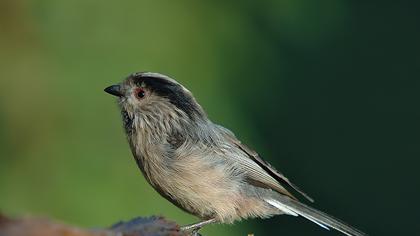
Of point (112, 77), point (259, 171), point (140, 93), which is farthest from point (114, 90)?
point (259, 171)

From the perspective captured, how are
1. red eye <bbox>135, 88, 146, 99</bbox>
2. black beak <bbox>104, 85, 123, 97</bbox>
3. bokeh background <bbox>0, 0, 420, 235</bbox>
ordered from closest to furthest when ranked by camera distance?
bokeh background <bbox>0, 0, 420, 235</bbox>, black beak <bbox>104, 85, 123, 97</bbox>, red eye <bbox>135, 88, 146, 99</bbox>

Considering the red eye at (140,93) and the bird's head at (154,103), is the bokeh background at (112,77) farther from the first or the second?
the red eye at (140,93)

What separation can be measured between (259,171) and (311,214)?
15.9 inches

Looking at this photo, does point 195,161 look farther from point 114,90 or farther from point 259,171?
point 114,90

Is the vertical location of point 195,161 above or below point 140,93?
below

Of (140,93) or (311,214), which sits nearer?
(311,214)

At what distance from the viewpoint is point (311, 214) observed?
201 inches

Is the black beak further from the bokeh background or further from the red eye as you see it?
the red eye

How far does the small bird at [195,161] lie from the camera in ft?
15.7

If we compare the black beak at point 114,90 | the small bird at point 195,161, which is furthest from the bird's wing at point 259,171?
the black beak at point 114,90

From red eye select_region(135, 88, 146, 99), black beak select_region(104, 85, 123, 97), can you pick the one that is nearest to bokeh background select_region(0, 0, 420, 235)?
black beak select_region(104, 85, 123, 97)

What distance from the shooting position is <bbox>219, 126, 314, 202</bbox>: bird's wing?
5.05 m

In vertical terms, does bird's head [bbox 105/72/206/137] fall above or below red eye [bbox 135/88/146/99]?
below

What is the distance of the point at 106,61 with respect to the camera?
16.1ft
